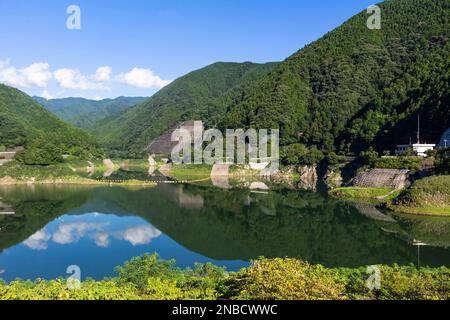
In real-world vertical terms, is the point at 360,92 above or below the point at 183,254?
above

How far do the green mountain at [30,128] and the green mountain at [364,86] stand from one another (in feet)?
124

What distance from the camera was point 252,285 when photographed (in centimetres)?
1402

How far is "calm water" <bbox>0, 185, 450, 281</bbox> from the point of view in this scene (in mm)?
29734

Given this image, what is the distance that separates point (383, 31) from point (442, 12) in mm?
15237

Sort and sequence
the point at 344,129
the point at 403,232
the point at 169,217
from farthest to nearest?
the point at 344,129 < the point at 169,217 < the point at 403,232

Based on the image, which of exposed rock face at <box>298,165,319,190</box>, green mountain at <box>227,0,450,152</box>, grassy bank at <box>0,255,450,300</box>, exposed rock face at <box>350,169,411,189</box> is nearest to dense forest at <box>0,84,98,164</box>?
green mountain at <box>227,0,450,152</box>

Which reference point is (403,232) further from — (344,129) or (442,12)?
(442,12)

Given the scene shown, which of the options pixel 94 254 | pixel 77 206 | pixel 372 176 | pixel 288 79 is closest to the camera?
pixel 94 254

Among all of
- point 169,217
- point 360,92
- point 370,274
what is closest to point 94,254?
point 169,217

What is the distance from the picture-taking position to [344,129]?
95.6 m

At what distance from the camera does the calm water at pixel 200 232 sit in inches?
1171

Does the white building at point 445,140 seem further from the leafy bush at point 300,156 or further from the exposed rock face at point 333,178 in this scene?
the leafy bush at point 300,156

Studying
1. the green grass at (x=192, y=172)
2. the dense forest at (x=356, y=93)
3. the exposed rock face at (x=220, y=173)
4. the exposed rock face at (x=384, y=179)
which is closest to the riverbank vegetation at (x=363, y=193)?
the exposed rock face at (x=384, y=179)
